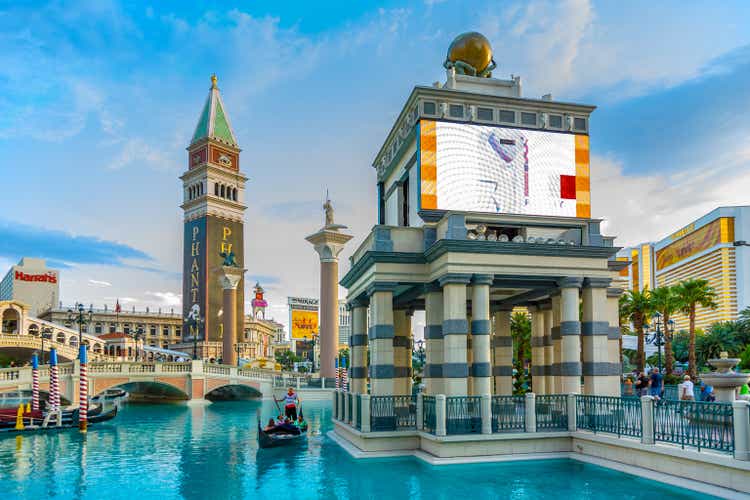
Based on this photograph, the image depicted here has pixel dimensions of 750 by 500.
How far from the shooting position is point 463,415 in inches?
806

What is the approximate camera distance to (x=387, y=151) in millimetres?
29375

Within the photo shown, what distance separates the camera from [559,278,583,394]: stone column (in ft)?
72.2

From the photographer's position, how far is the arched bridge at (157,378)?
46.8m

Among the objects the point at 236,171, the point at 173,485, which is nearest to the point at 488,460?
the point at 173,485

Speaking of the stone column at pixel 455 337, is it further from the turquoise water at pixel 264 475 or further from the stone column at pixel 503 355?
the stone column at pixel 503 355

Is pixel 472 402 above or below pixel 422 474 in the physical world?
above

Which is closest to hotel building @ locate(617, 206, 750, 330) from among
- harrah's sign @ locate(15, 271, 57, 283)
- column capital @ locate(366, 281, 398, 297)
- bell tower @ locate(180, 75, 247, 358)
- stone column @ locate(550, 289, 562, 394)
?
bell tower @ locate(180, 75, 247, 358)

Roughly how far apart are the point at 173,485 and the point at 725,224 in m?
132

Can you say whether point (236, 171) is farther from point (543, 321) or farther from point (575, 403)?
Result: point (575, 403)

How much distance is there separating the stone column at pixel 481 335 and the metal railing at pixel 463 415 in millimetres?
786

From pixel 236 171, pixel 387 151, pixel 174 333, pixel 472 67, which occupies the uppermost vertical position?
pixel 236 171

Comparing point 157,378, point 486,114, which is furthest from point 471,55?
point 157,378

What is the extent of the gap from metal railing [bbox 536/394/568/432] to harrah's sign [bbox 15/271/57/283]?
15570 centimetres

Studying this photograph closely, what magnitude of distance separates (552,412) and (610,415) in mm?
2230
